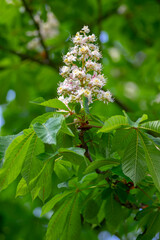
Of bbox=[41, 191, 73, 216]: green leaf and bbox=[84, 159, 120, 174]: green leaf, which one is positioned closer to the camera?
bbox=[84, 159, 120, 174]: green leaf

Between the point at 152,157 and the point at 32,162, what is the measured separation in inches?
19.3

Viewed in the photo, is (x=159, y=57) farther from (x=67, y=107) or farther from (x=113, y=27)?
(x=67, y=107)

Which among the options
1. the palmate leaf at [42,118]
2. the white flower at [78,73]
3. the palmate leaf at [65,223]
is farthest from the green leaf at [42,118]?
the palmate leaf at [65,223]

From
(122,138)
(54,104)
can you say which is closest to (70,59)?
(54,104)

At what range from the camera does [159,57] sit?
4.91m

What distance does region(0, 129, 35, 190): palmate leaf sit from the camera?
53.3 inches

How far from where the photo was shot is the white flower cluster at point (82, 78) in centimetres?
154

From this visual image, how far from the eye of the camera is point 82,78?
1.57m

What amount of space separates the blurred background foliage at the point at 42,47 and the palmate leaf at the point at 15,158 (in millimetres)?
2236

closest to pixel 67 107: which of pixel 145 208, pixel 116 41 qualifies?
pixel 145 208

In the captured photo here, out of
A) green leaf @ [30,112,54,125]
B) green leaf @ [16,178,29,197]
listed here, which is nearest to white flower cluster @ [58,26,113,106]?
green leaf @ [30,112,54,125]

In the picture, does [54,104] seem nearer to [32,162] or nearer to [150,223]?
[32,162]

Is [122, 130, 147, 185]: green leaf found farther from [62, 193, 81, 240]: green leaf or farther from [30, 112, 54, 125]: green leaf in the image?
[62, 193, 81, 240]: green leaf

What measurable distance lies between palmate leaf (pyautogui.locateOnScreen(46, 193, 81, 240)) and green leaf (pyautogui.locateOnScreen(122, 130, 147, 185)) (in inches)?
19.1
